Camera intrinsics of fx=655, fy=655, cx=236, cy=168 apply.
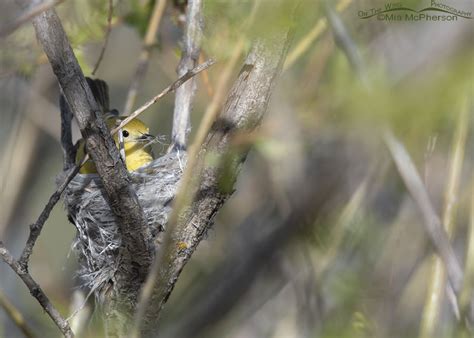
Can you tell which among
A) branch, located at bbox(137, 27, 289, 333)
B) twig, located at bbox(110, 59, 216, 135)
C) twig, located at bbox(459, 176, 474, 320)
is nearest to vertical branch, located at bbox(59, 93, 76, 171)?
branch, located at bbox(137, 27, 289, 333)

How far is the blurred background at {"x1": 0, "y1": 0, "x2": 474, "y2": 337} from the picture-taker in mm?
1579

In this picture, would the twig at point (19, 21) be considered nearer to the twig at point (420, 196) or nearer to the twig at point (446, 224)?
Answer: the twig at point (420, 196)

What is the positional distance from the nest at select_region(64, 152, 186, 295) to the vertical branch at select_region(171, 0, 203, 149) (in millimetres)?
99

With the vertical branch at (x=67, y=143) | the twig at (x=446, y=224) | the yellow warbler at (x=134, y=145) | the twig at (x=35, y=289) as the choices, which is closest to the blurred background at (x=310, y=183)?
the twig at (x=446, y=224)

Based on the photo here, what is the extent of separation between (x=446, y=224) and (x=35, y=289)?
129 cm

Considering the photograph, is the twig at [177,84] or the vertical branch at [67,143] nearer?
the twig at [177,84]

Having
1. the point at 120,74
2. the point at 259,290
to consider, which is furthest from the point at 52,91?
the point at 259,290

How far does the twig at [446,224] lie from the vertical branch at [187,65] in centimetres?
107

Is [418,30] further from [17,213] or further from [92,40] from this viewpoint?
[17,213]

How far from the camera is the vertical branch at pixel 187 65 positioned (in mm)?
2629

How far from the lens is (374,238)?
2.36 m

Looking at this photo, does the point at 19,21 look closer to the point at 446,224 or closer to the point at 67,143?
the point at 446,224

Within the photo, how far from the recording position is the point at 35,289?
65.9 inches

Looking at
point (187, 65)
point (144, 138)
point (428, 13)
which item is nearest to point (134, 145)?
point (144, 138)
